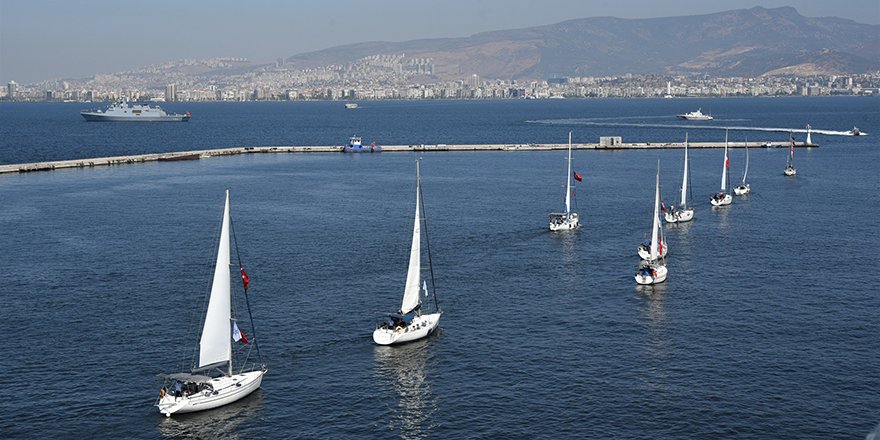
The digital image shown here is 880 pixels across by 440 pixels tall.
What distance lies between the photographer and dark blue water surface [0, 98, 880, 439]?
51.7 m

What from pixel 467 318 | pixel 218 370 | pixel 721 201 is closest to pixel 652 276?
pixel 467 318

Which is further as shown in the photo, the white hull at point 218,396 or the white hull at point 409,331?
the white hull at point 409,331

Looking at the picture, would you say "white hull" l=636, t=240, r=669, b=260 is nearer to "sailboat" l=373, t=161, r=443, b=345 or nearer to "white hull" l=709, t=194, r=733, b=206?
"sailboat" l=373, t=161, r=443, b=345

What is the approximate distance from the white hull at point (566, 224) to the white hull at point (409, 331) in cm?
3936

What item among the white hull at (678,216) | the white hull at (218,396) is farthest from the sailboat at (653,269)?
the white hull at (218,396)

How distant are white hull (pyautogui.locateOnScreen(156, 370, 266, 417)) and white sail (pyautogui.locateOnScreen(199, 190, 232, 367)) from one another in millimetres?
1359

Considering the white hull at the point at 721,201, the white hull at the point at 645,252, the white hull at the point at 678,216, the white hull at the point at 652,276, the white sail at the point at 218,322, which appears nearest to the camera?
the white sail at the point at 218,322

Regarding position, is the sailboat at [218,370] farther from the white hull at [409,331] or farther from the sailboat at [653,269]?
the sailboat at [653,269]

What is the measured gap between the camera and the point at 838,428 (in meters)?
50.2

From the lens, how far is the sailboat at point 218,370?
51.8 m

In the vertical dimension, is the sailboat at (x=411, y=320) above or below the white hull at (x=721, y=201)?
below

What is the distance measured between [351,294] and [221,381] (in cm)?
2232

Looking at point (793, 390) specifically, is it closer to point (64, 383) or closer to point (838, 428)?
point (838, 428)

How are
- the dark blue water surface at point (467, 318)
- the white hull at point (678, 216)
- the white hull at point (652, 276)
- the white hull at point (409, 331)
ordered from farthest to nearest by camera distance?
the white hull at point (678, 216), the white hull at point (652, 276), the white hull at point (409, 331), the dark blue water surface at point (467, 318)
